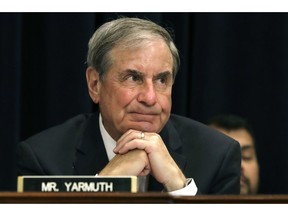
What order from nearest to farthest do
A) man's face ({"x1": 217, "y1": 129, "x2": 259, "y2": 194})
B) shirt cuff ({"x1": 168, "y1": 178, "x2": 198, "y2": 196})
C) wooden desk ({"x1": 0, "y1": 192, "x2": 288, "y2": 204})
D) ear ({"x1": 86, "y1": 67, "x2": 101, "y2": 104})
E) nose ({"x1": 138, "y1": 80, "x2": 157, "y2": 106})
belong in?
wooden desk ({"x1": 0, "y1": 192, "x2": 288, "y2": 204}) < shirt cuff ({"x1": 168, "y1": 178, "x2": 198, "y2": 196}) < nose ({"x1": 138, "y1": 80, "x2": 157, "y2": 106}) < ear ({"x1": 86, "y1": 67, "x2": 101, "y2": 104}) < man's face ({"x1": 217, "y1": 129, "x2": 259, "y2": 194})

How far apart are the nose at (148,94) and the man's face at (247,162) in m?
0.67

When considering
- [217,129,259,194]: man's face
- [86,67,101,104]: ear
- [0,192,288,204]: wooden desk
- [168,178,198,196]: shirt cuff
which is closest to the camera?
[0,192,288,204]: wooden desk

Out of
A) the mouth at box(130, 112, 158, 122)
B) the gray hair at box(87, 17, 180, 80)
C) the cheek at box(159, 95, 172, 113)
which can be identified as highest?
the gray hair at box(87, 17, 180, 80)

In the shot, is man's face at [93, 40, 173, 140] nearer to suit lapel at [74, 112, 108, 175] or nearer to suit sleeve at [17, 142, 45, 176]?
suit lapel at [74, 112, 108, 175]

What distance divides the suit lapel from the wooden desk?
2.37ft

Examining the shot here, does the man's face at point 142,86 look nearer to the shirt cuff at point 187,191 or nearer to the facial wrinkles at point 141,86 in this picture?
the facial wrinkles at point 141,86

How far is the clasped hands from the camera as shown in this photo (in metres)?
1.82

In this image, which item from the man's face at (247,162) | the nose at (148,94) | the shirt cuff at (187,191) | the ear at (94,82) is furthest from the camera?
the man's face at (247,162)

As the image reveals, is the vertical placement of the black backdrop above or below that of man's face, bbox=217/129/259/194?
above

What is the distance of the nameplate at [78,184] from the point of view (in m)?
1.36

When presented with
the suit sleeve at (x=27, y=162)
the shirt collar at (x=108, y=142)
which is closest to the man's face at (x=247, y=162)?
the shirt collar at (x=108, y=142)

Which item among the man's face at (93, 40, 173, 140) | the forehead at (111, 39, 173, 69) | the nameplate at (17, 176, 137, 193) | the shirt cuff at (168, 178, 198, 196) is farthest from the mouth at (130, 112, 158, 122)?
the nameplate at (17, 176, 137, 193)

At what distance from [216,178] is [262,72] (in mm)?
824
